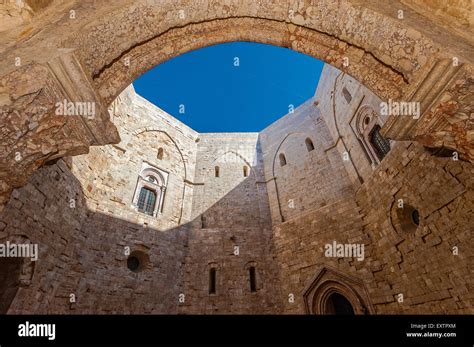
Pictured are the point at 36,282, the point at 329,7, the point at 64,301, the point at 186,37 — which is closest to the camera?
the point at 329,7

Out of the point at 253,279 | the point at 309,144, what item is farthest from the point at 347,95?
the point at 253,279

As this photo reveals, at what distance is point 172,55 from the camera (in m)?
2.99

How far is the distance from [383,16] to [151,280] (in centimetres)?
889

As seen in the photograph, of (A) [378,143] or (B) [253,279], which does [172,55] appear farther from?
(B) [253,279]

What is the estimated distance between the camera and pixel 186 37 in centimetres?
297

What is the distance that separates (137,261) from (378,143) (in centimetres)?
943

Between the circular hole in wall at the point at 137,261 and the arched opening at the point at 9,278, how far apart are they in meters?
3.27

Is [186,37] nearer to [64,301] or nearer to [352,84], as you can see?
[64,301]

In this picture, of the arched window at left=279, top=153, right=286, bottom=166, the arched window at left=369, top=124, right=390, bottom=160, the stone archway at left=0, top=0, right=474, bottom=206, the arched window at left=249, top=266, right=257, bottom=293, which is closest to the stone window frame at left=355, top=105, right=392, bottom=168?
the arched window at left=369, top=124, right=390, bottom=160

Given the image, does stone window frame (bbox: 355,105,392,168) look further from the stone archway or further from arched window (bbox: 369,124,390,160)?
the stone archway

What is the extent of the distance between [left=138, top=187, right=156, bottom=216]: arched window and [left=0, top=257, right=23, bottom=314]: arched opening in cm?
412

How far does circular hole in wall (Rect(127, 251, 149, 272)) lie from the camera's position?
7.82 m
